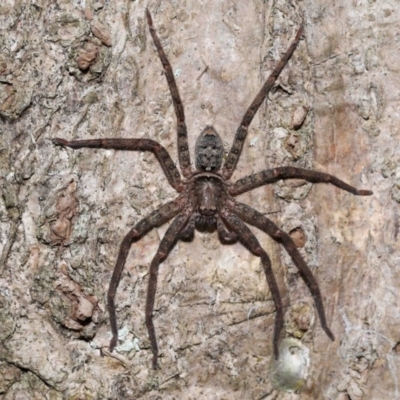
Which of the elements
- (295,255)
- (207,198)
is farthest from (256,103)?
(295,255)

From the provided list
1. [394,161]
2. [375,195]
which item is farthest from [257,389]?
[394,161]

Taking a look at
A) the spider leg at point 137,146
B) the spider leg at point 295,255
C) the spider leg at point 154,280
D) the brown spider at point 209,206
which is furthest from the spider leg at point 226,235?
the spider leg at point 137,146

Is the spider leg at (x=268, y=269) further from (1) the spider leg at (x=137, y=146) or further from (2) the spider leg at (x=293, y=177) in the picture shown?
(1) the spider leg at (x=137, y=146)

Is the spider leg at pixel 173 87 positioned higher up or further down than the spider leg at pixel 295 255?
higher up

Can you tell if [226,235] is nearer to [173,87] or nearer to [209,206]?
[209,206]

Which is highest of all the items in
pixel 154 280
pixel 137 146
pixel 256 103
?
pixel 256 103
